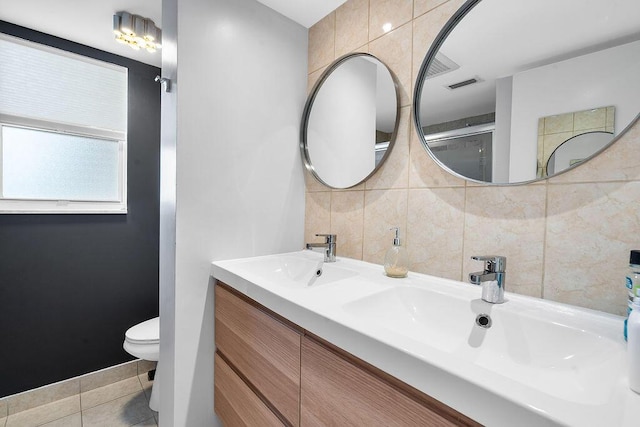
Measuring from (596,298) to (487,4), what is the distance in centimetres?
89

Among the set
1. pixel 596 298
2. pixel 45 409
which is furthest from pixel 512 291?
pixel 45 409

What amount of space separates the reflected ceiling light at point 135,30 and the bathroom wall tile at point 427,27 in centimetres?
149

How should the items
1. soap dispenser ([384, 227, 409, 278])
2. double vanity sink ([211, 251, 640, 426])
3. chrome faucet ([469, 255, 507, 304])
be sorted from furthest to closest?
soap dispenser ([384, 227, 409, 278]), chrome faucet ([469, 255, 507, 304]), double vanity sink ([211, 251, 640, 426])

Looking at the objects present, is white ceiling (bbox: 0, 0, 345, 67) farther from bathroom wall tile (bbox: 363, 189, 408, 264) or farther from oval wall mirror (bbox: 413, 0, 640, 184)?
bathroom wall tile (bbox: 363, 189, 408, 264)

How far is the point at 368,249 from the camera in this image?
124 centimetres

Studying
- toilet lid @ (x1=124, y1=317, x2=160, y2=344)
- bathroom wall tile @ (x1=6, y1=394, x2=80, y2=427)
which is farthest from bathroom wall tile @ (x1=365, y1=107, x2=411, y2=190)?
bathroom wall tile @ (x1=6, y1=394, x2=80, y2=427)

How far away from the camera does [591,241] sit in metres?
0.72

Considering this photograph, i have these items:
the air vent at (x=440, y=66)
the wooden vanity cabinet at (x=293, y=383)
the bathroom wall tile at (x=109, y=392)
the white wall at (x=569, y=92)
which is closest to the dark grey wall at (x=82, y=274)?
the bathroom wall tile at (x=109, y=392)

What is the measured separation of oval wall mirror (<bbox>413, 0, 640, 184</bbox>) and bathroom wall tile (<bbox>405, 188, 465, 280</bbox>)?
0.11 metres

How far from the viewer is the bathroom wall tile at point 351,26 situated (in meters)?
1.26

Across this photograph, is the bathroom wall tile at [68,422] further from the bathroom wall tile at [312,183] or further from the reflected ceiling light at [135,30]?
the reflected ceiling light at [135,30]

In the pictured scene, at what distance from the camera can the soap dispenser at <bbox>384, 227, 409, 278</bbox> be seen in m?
1.02

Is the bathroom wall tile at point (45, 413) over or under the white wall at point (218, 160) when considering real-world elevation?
under

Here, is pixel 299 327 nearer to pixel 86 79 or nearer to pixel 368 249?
pixel 368 249
